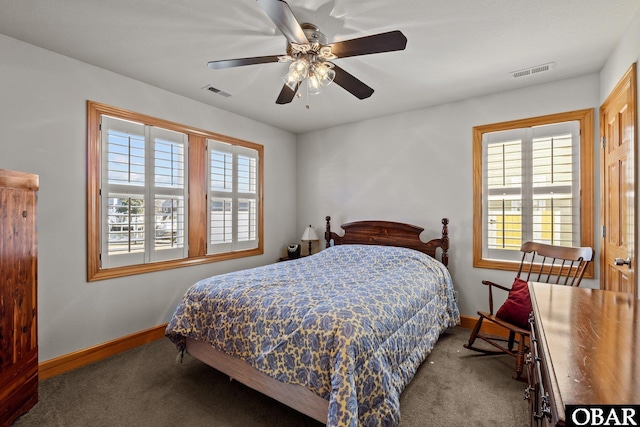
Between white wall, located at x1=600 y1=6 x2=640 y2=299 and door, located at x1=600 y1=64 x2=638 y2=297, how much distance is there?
55mm

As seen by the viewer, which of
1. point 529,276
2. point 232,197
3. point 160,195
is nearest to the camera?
point 529,276

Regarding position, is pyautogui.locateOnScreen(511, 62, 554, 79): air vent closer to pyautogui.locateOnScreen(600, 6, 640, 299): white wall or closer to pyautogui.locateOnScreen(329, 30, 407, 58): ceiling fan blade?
pyautogui.locateOnScreen(600, 6, 640, 299): white wall

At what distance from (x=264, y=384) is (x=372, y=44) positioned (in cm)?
219

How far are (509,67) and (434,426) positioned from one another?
291 cm

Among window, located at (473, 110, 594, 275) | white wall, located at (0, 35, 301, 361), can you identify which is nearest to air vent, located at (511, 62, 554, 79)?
window, located at (473, 110, 594, 275)

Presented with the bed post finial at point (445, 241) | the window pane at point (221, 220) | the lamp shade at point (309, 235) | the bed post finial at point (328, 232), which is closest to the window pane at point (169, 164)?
the window pane at point (221, 220)

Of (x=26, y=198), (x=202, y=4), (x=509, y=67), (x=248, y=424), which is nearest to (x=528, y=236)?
(x=509, y=67)

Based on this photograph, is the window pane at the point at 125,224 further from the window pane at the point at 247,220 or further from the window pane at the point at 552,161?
the window pane at the point at 552,161

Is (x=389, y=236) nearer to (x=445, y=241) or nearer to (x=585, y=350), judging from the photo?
(x=445, y=241)

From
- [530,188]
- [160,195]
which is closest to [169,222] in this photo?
[160,195]

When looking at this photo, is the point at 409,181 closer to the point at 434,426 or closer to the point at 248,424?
the point at 434,426

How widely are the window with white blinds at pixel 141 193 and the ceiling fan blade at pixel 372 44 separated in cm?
224

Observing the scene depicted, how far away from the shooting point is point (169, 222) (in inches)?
129

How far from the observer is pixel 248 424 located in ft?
6.23
